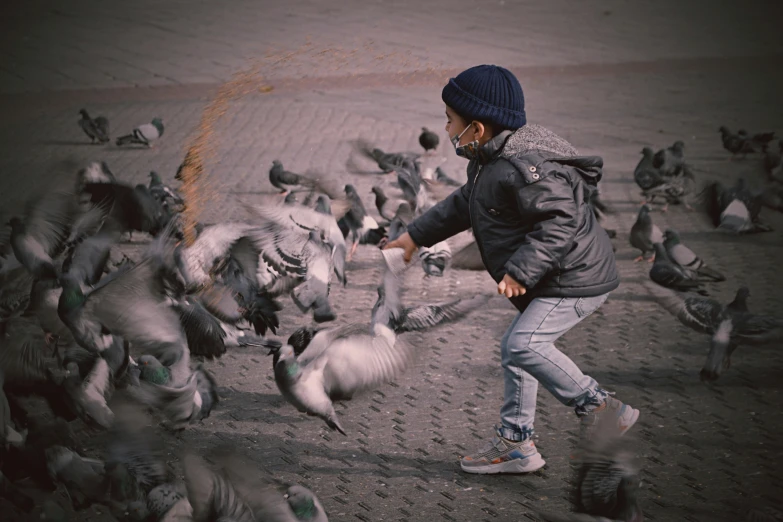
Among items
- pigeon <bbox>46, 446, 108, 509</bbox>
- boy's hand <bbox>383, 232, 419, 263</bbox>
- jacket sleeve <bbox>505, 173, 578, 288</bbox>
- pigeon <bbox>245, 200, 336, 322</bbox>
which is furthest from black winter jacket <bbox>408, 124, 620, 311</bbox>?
pigeon <bbox>245, 200, 336, 322</bbox>

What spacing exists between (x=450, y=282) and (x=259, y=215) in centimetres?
158

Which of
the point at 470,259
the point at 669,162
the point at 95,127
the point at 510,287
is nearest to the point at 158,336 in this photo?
the point at 510,287

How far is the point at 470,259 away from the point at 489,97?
2.51 metres

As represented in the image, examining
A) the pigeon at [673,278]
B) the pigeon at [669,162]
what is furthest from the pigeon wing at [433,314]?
the pigeon at [669,162]

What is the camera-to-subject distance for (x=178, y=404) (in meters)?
4.33

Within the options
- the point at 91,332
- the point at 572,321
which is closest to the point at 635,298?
the point at 572,321

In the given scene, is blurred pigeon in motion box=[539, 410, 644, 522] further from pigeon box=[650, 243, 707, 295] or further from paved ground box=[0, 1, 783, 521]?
pigeon box=[650, 243, 707, 295]

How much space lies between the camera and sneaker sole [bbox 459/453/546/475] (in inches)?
156

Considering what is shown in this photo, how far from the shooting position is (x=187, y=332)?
15.7 feet

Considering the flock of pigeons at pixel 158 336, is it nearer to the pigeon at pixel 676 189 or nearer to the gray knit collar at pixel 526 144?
the gray knit collar at pixel 526 144

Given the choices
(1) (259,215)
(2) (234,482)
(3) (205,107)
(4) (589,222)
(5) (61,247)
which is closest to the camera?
(2) (234,482)

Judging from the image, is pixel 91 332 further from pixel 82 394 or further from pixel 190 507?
pixel 190 507

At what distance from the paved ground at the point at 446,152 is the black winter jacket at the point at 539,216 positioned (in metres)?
1.05

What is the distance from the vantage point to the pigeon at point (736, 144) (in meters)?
8.88
